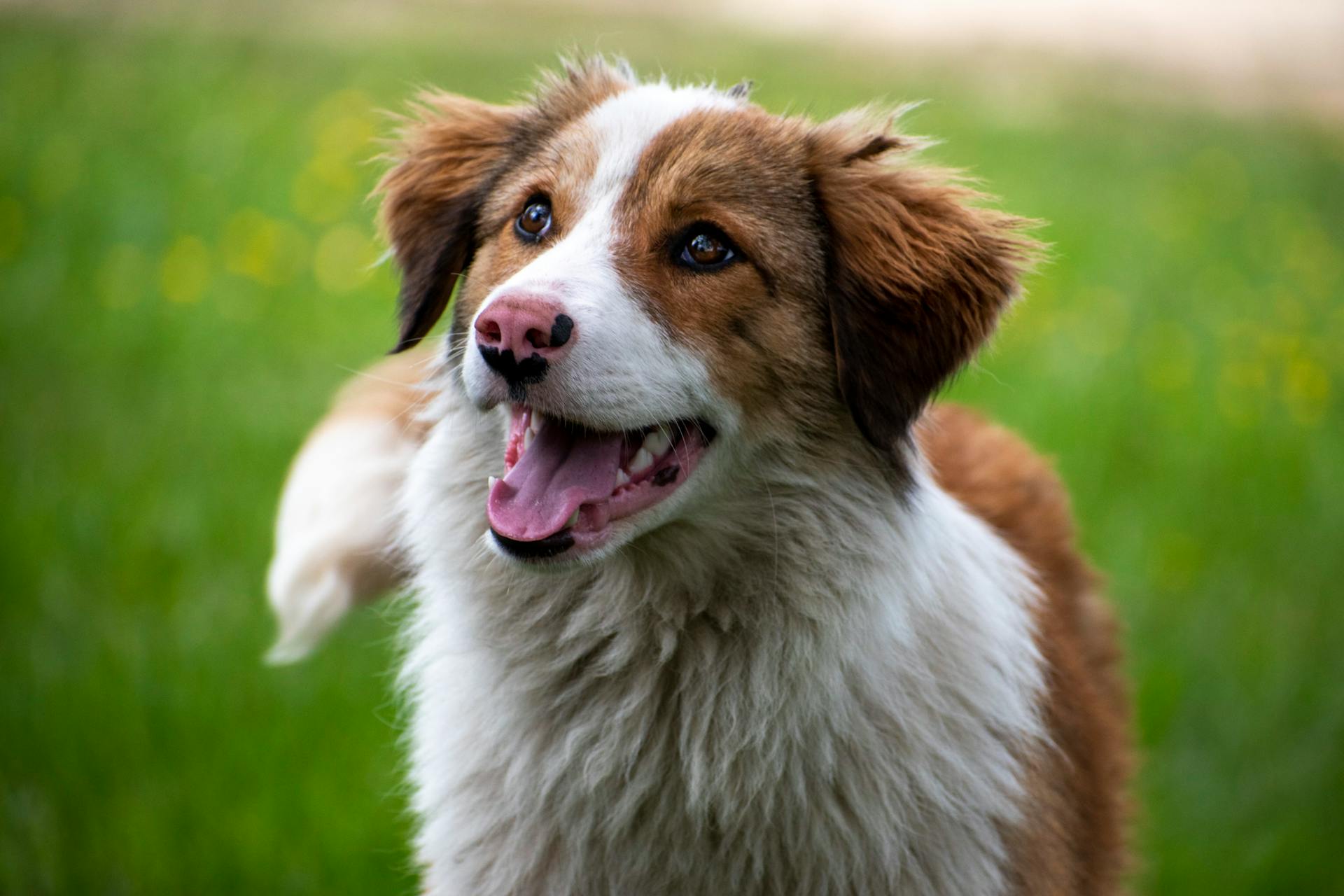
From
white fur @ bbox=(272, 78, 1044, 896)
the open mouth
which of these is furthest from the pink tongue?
white fur @ bbox=(272, 78, 1044, 896)

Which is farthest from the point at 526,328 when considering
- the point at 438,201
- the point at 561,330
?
the point at 438,201

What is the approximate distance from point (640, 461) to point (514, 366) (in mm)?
371

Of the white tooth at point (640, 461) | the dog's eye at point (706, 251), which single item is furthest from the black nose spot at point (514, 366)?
the dog's eye at point (706, 251)

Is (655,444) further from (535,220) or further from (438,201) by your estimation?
(438,201)

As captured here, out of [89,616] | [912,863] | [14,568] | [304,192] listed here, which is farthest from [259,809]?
[304,192]

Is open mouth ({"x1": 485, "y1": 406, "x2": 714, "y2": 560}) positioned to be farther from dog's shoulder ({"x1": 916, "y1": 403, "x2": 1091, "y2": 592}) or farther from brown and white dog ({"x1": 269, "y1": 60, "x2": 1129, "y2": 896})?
dog's shoulder ({"x1": 916, "y1": 403, "x2": 1091, "y2": 592})

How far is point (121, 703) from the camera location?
4383 millimetres

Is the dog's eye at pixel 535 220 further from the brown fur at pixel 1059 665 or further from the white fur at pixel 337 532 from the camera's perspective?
the brown fur at pixel 1059 665

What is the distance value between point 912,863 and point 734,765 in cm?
45

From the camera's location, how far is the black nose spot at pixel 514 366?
2.56 meters

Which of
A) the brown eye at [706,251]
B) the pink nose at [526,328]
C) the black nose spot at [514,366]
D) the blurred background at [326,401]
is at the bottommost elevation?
the blurred background at [326,401]

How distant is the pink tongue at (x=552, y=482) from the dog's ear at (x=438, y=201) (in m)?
0.76

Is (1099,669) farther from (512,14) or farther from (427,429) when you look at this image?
(512,14)

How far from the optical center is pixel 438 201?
134 inches
